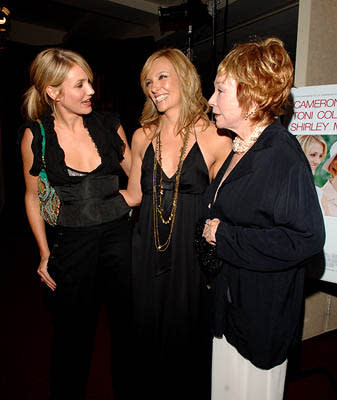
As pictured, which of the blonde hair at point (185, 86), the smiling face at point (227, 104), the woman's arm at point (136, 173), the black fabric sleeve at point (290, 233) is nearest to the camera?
the black fabric sleeve at point (290, 233)

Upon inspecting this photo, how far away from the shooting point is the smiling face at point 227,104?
123cm

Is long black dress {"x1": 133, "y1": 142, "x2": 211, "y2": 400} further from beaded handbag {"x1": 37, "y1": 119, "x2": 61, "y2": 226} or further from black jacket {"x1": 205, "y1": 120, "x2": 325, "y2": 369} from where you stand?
beaded handbag {"x1": 37, "y1": 119, "x2": 61, "y2": 226}

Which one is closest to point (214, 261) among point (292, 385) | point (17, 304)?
point (292, 385)

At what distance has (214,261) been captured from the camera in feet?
4.29

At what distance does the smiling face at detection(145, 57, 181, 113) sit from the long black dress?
0.79ft

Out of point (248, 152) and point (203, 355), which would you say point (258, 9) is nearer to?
point (248, 152)

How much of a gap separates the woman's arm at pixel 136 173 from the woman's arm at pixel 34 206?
1.51 feet

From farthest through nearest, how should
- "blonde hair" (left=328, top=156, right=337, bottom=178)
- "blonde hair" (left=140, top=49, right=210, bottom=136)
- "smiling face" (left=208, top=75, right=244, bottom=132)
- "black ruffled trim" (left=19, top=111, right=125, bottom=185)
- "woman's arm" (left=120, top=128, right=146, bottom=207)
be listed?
1. "blonde hair" (left=328, top=156, right=337, bottom=178)
2. "woman's arm" (left=120, top=128, right=146, bottom=207)
3. "blonde hair" (left=140, top=49, right=210, bottom=136)
4. "black ruffled trim" (left=19, top=111, right=125, bottom=185)
5. "smiling face" (left=208, top=75, right=244, bottom=132)

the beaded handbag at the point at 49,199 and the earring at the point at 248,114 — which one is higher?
the earring at the point at 248,114

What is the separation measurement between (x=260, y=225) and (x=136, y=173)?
2.89ft

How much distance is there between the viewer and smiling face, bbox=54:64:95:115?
164 centimetres

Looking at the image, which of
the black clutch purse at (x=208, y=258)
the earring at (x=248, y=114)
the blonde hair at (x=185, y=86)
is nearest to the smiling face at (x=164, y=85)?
the blonde hair at (x=185, y=86)

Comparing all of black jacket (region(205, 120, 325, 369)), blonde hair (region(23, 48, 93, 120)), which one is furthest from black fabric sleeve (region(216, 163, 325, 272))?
blonde hair (region(23, 48, 93, 120))

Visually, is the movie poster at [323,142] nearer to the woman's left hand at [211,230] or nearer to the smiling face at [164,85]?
the smiling face at [164,85]
